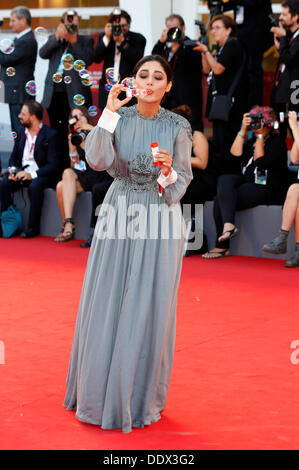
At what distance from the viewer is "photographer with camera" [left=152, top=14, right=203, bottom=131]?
336 inches

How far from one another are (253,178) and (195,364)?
400 cm

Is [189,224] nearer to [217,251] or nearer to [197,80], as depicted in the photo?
[217,251]

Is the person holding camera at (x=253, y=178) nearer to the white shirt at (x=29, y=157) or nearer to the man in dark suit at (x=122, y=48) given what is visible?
the man in dark suit at (x=122, y=48)

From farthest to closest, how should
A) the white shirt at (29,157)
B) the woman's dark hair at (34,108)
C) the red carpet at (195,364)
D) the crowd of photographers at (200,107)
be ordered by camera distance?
the white shirt at (29,157) < the woman's dark hair at (34,108) < the crowd of photographers at (200,107) < the red carpet at (195,364)

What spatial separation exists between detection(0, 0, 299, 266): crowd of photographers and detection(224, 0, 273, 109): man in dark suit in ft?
0.04

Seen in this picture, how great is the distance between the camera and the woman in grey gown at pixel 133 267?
3.33 meters

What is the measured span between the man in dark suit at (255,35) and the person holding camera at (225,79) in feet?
1.01

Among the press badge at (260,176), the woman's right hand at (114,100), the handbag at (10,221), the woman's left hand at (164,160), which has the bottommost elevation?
the handbag at (10,221)

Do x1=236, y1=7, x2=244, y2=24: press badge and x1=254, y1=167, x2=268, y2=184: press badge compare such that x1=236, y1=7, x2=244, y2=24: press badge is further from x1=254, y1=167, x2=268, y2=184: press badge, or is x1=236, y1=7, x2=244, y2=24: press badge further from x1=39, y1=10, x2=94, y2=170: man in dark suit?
x1=254, y1=167, x2=268, y2=184: press badge

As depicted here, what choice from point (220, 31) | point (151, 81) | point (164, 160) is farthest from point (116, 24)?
point (164, 160)

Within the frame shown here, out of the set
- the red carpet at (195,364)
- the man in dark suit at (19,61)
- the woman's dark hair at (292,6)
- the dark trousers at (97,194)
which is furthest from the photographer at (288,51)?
the man in dark suit at (19,61)

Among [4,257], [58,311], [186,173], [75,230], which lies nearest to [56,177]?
[75,230]

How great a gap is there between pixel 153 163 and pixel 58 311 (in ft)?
7.58

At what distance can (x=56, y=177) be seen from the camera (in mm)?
9516
